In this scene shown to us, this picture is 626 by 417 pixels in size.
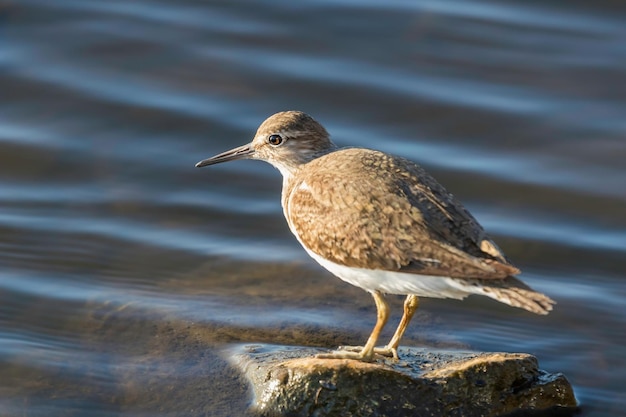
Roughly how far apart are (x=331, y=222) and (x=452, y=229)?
78 cm

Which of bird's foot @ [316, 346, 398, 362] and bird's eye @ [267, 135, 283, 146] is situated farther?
bird's eye @ [267, 135, 283, 146]

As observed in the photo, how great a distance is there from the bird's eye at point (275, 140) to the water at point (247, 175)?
124cm

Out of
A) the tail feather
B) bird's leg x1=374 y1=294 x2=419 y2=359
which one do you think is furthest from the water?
the tail feather

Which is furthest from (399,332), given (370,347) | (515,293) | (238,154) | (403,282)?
(238,154)

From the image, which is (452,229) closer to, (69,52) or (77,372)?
(77,372)

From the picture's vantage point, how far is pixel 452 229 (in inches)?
252

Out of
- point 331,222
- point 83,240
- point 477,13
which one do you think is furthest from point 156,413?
point 477,13

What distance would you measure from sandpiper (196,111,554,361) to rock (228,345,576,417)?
0.47 meters

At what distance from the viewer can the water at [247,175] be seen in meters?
7.59

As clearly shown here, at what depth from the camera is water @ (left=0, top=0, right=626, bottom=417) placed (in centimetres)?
759

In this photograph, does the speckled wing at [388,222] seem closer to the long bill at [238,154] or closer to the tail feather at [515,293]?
the tail feather at [515,293]

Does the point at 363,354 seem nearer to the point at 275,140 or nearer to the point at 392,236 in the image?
the point at 392,236

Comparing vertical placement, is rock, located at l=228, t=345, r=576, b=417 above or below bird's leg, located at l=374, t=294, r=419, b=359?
below

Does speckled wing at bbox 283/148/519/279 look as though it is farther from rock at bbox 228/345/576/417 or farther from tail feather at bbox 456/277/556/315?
rock at bbox 228/345/576/417
